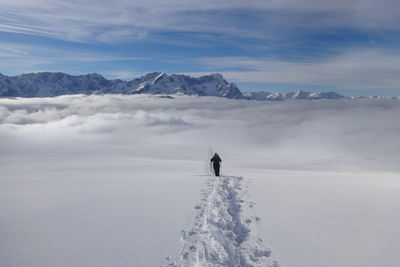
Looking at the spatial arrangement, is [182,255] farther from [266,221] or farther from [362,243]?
[362,243]

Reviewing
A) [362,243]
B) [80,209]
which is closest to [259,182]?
[362,243]

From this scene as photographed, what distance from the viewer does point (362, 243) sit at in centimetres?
840

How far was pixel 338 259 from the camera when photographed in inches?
298

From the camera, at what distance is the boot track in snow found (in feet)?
24.7

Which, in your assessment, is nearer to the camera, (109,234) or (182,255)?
(182,255)

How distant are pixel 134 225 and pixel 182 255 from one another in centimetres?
258

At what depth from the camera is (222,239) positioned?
8711mm

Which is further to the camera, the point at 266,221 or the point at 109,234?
the point at 266,221

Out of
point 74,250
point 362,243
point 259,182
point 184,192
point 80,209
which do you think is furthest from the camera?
point 259,182

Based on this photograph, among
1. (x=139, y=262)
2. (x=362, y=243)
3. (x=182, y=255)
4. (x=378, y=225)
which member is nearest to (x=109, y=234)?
(x=139, y=262)

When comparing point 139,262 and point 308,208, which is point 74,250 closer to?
point 139,262

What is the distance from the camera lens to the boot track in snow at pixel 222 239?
24.7ft

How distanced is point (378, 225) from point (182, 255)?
6.89 m

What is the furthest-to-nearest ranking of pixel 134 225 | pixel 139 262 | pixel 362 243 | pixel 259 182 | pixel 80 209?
pixel 259 182 < pixel 80 209 < pixel 134 225 < pixel 362 243 < pixel 139 262
